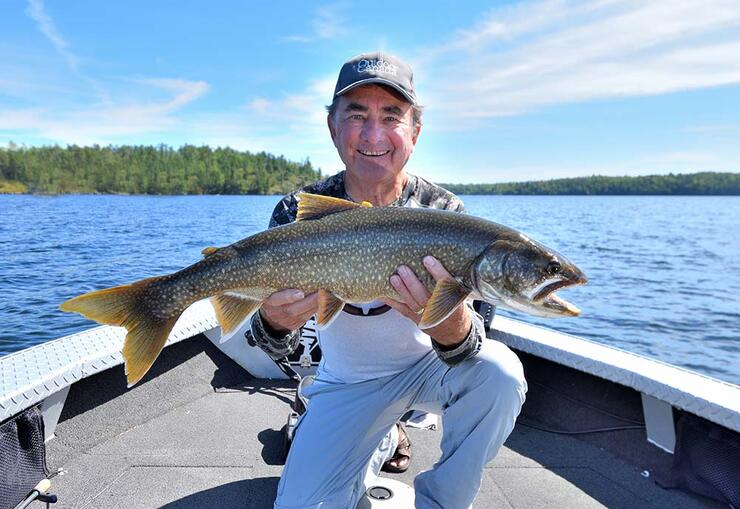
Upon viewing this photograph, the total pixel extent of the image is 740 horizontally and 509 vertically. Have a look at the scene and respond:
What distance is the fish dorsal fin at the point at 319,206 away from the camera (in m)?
3.16

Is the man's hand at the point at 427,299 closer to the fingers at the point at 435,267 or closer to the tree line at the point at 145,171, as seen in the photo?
the fingers at the point at 435,267

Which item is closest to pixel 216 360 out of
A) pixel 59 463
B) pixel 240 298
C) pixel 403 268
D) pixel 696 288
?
pixel 59 463

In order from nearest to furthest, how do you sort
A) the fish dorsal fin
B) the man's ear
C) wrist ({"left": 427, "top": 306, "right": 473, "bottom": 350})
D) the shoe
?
wrist ({"left": 427, "top": 306, "right": 473, "bottom": 350}) → the fish dorsal fin → the man's ear → the shoe

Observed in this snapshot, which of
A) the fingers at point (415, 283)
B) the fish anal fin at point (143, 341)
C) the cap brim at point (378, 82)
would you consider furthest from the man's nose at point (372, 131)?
the fish anal fin at point (143, 341)

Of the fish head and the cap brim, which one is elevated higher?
the cap brim

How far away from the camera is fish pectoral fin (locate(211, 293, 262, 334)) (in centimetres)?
306

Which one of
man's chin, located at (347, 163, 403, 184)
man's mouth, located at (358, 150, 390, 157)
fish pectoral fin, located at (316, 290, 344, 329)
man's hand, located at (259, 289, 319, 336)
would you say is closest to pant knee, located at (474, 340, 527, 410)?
fish pectoral fin, located at (316, 290, 344, 329)

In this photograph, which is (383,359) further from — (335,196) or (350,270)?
(335,196)

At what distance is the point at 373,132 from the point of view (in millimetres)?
3652

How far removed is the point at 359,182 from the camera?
3.84 meters

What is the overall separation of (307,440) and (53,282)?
17070 mm

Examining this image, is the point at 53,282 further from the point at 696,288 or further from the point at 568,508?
the point at 696,288

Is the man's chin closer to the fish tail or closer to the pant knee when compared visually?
the pant knee

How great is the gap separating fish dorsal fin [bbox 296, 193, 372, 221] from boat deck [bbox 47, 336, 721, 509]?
1.44m
